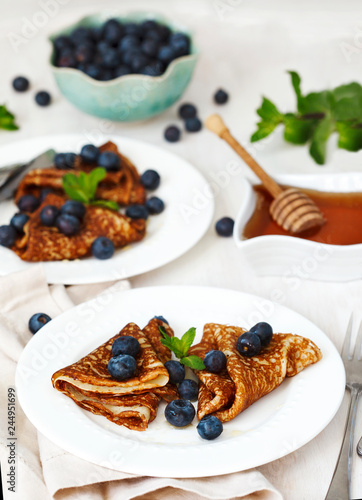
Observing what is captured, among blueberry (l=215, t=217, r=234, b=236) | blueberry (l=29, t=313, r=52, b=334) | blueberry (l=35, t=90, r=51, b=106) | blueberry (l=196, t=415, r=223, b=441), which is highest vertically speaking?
blueberry (l=35, t=90, r=51, b=106)

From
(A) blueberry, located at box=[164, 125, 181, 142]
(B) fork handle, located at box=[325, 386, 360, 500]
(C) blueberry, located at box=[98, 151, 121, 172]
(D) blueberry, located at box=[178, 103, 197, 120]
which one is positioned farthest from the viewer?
(D) blueberry, located at box=[178, 103, 197, 120]

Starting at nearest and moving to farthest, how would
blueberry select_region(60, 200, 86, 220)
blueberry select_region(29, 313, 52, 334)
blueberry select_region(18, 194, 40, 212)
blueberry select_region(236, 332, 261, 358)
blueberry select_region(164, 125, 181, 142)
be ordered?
blueberry select_region(236, 332, 261, 358) < blueberry select_region(29, 313, 52, 334) < blueberry select_region(60, 200, 86, 220) < blueberry select_region(18, 194, 40, 212) < blueberry select_region(164, 125, 181, 142)

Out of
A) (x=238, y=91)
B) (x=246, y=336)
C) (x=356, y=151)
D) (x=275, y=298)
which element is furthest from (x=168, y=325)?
(x=238, y=91)

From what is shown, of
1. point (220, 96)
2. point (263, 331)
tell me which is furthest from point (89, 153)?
point (263, 331)

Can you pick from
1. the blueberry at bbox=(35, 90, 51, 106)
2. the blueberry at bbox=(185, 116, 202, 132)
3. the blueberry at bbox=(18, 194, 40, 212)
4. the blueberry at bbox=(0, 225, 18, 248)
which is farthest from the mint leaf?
the blueberry at bbox=(35, 90, 51, 106)

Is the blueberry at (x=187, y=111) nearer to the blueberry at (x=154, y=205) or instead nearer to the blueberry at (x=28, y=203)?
the blueberry at (x=154, y=205)

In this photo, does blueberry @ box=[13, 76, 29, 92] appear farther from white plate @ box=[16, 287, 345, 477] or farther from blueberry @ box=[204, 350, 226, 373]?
blueberry @ box=[204, 350, 226, 373]

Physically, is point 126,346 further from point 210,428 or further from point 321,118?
point 321,118
